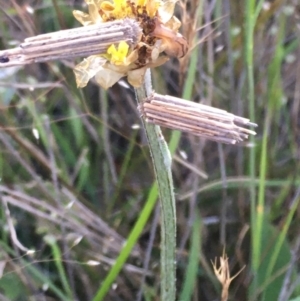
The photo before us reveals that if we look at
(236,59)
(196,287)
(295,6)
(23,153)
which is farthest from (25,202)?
(295,6)

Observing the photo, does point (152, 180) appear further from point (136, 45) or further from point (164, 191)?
point (136, 45)

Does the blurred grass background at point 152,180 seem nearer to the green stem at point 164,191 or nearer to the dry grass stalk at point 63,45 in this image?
the green stem at point 164,191

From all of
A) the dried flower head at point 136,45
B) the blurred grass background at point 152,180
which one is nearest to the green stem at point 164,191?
the dried flower head at point 136,45

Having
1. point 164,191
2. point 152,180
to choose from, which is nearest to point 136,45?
point 164,191

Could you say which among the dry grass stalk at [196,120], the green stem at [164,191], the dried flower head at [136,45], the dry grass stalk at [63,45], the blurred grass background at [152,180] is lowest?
the blurred grass background at [152,180]

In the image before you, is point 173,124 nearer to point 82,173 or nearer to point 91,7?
point 91,7

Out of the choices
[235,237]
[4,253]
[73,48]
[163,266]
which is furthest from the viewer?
[235,237]

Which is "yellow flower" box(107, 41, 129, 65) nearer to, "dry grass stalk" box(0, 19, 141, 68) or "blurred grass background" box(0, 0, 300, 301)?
"dry grass stalk" box(0, 19, 141, 68)
